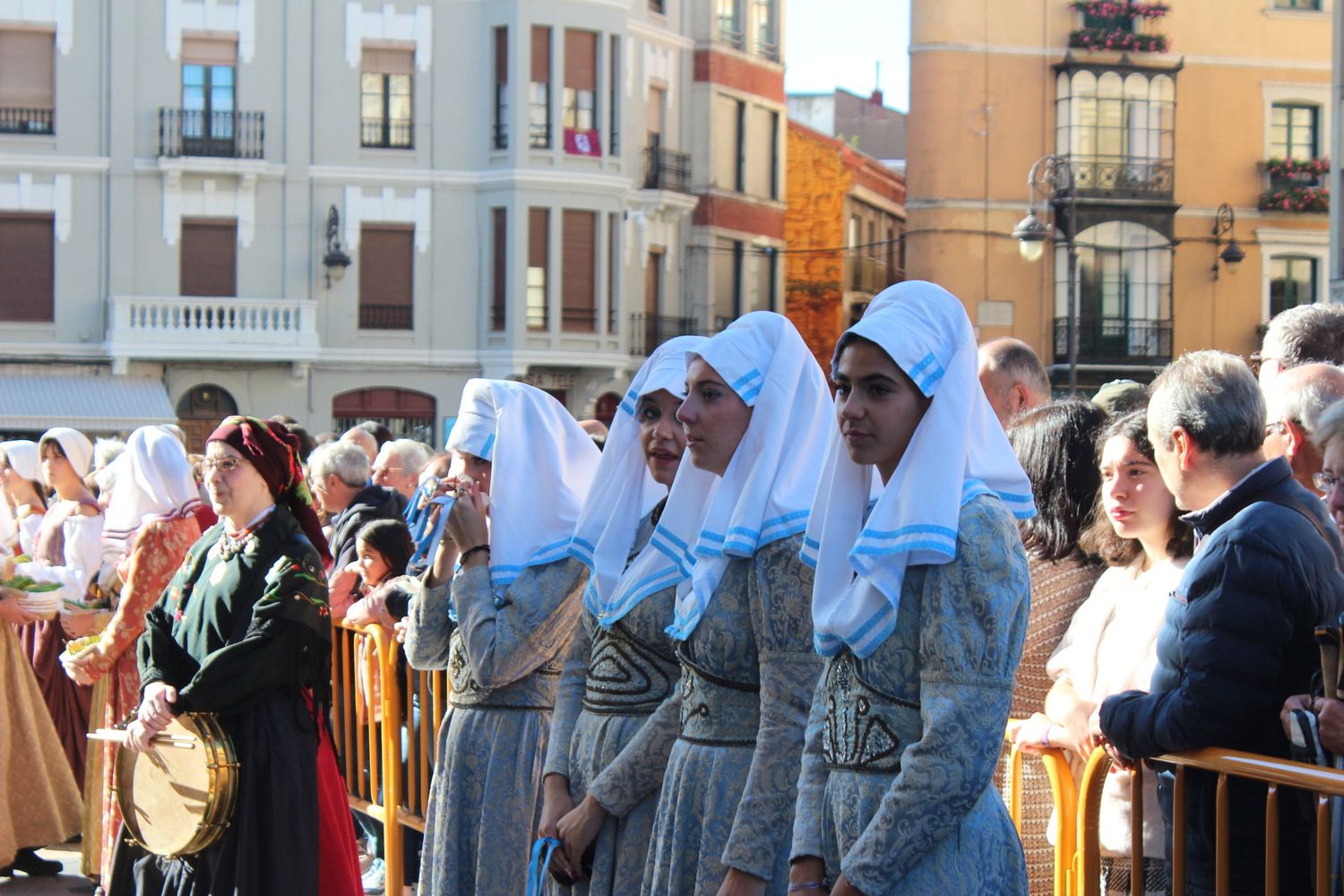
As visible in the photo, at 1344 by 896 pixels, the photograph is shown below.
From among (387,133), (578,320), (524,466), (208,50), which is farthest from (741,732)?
(208,50)

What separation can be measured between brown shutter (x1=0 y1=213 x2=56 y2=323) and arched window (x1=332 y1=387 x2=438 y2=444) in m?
5.64

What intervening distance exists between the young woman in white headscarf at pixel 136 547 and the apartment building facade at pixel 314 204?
23.4 metres

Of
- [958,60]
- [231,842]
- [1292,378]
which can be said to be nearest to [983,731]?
[1292,378]

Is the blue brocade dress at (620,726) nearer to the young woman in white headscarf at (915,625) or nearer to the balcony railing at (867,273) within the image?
the young woman in white headscarf at (915,625)

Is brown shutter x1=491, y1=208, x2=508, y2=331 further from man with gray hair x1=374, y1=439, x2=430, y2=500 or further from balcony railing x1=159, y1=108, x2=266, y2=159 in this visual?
man with gray hair x1=374, y1=439, x2=430, y2=500

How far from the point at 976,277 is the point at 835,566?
3211 centimetres

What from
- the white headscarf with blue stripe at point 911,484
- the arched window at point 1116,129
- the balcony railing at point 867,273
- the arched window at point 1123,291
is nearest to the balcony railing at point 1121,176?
the arched window at point 1116,129

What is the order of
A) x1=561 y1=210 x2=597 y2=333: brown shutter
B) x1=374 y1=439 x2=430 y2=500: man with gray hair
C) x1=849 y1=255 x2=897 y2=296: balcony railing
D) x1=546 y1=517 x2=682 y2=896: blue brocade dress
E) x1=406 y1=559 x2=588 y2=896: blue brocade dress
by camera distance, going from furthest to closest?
x1=849 y1=255 x2=897 y2=296: balcony railing, x1=561 y1=210 x2=597 y2=333: brown shutter, x1=374 y1=439 x2=430 y2=500: man with gray hair, x1=406 y1=559 x2=588 y2=896: blue brocade dress, x1=546 y1=517 x2=682 y2=896: blue brocade dress

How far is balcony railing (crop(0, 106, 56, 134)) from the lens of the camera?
31.8m

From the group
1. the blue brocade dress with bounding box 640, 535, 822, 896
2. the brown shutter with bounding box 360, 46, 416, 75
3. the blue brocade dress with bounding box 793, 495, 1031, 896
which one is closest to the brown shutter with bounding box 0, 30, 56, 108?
the brown shutter with bounding box 360, 46, 416, 75

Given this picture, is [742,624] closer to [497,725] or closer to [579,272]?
[497,725]

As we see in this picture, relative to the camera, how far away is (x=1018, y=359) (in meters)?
6.58

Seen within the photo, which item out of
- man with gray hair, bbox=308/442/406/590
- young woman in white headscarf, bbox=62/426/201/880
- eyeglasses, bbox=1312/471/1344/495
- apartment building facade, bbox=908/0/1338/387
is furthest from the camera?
apartment building facade, bbox=908/0/1338/387

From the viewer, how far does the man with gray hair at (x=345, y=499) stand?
9336 millimetres
